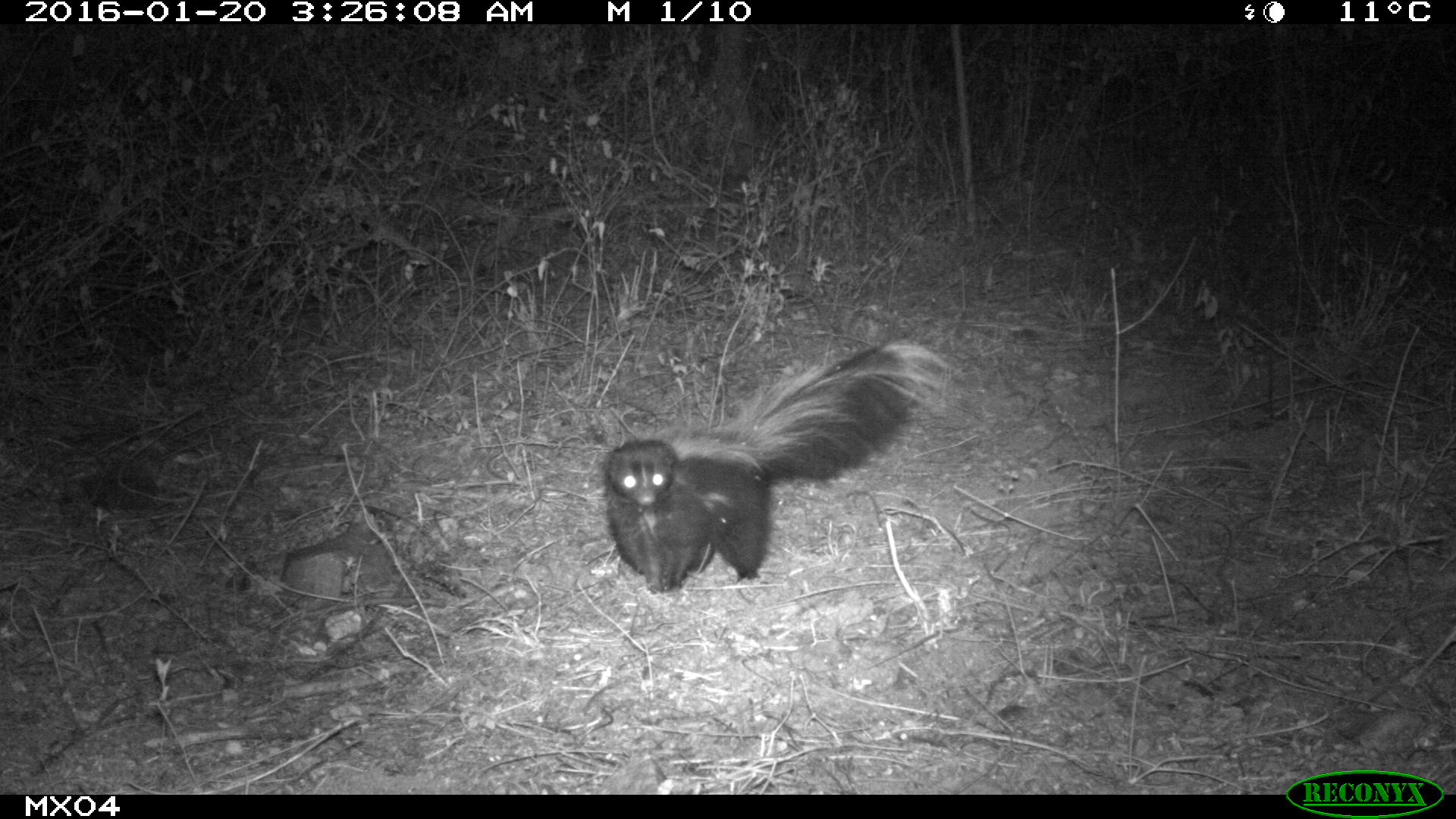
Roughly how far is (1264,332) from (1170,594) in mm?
2808

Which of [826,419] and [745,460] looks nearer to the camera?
[745,460]

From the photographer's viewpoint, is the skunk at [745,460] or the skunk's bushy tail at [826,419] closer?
the skunk at [745,460]

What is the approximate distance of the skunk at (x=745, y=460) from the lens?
4.71 metres

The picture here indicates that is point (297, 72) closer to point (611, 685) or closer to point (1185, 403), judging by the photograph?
point (611, 685)

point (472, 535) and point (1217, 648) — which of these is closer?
point (1217, 648)

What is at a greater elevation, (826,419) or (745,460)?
(826,419)

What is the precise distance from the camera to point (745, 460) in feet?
16.3

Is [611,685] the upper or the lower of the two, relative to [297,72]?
lower

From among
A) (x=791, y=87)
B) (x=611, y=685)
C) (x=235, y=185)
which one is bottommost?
→ (x=611, y=685)

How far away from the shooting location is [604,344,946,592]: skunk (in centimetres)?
471

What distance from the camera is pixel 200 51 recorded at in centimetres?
684

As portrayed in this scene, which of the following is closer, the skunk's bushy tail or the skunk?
the skunk

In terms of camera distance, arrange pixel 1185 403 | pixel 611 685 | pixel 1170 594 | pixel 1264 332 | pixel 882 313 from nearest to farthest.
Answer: pixel 611 685, pixel 1170 594, pixel 1185 403, pixel 1264 332, pixel 882 313

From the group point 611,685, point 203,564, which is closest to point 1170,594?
point 611,685
